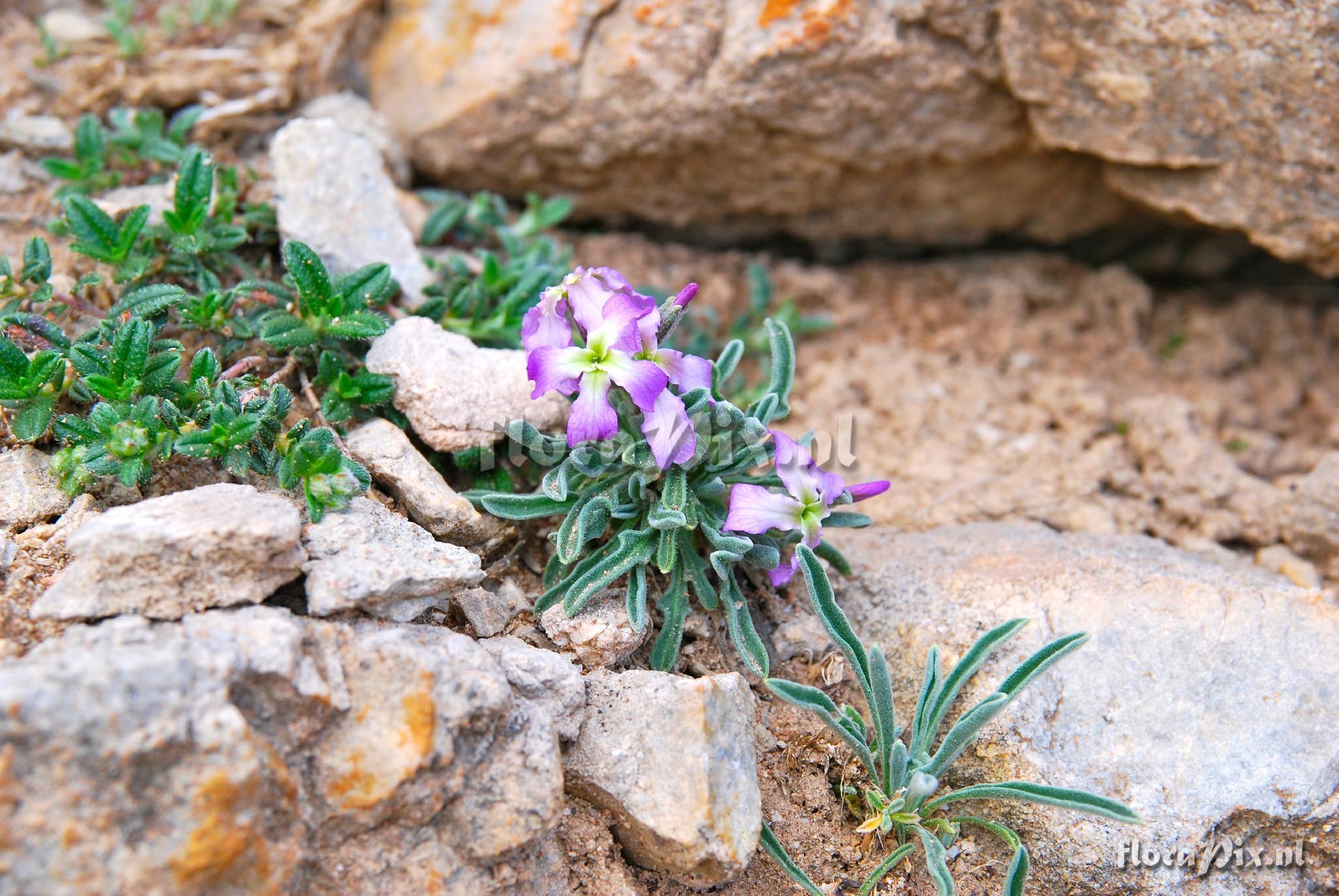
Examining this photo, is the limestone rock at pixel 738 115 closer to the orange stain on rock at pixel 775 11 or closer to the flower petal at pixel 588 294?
the orange stain on rock at pixel 775 11

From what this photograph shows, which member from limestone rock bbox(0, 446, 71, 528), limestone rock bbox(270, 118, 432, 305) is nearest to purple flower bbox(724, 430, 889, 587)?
limestone rock bbox(270, 118, 432, 305)

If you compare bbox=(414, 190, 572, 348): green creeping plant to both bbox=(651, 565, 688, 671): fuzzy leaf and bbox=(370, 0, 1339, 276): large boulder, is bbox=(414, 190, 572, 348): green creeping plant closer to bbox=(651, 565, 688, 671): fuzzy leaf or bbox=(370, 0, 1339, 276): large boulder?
bbox=(370, 0, 1339, 276): large boulder

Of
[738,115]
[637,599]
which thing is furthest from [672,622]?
[738,115]

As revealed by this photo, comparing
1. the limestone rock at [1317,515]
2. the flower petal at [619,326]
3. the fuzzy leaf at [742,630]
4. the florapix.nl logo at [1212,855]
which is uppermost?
the flower petal at [619,326]

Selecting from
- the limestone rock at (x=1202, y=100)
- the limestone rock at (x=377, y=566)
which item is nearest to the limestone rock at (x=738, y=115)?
the limestone rock at (x=1202, y=100)

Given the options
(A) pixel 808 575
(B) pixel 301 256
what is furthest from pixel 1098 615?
(B) pixel 301 256

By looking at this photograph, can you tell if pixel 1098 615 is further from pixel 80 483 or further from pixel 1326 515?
pixel 80 483

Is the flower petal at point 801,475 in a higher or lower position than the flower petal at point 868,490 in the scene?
higher
